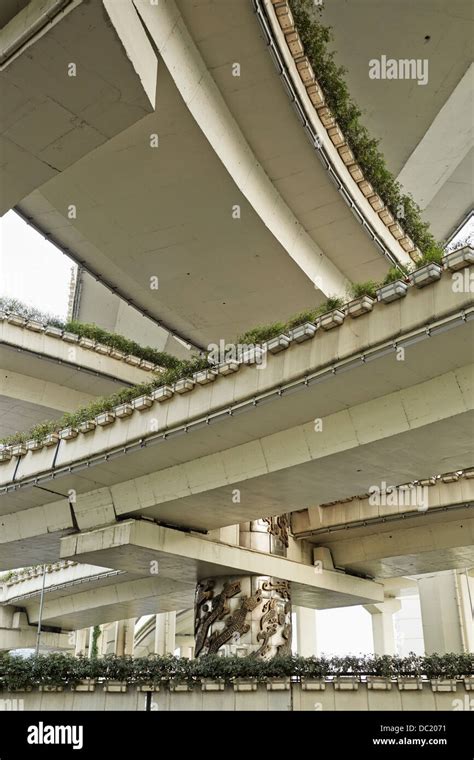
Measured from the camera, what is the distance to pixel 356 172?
48.0ft

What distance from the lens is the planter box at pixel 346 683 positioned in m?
11.8

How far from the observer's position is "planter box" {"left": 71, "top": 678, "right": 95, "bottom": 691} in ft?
44.4

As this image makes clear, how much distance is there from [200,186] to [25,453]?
289 inches

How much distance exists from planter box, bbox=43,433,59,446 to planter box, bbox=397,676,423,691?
→ 8602mm

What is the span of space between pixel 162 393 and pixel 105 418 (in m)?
1.63

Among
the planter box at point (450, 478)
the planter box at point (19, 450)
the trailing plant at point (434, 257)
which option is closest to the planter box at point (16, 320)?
the planter box at point (19, 450)

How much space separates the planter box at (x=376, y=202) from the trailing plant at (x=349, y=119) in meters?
0.20

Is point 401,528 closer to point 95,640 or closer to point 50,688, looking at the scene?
point 50,688

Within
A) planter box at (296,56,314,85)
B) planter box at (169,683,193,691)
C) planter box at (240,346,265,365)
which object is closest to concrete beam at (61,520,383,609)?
planter box at (169,683,193,691)

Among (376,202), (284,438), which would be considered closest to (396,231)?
(376,202)

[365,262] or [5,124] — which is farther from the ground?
[365,262]

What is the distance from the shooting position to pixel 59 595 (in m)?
27.7
